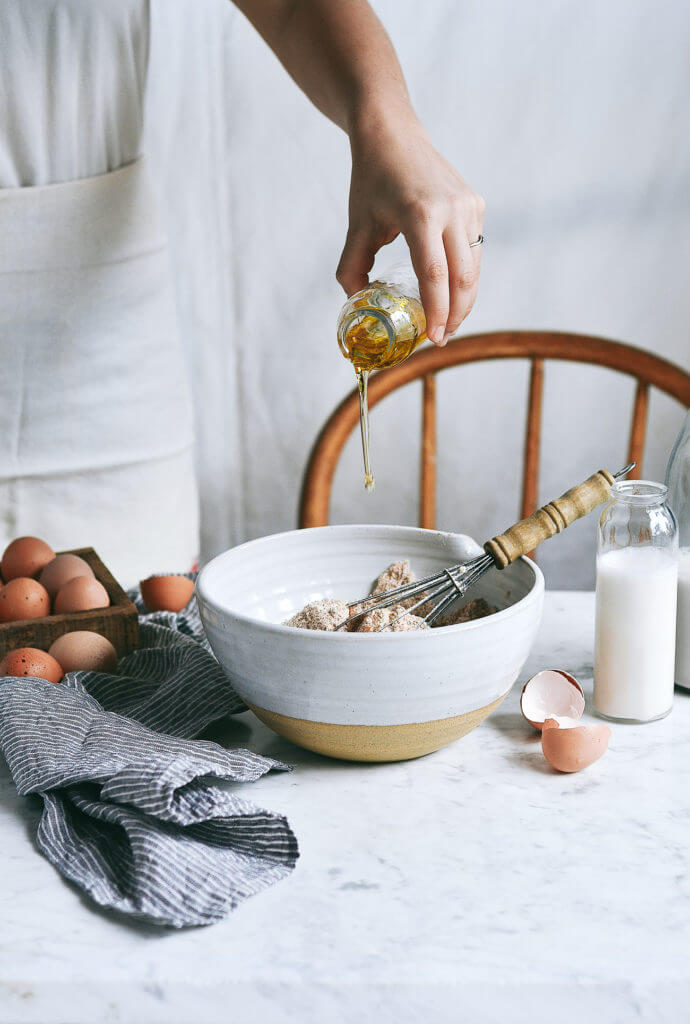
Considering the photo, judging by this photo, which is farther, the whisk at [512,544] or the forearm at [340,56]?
the forearm at [340,56]

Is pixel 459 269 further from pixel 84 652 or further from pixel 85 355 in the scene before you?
pixel 85 355

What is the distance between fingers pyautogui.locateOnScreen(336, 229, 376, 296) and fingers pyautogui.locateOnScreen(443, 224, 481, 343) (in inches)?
3.1

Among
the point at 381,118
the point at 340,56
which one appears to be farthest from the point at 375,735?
the point at 340,56

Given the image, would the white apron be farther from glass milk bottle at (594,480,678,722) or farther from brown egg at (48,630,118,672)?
glass milk bottle at (594,480,678,722)

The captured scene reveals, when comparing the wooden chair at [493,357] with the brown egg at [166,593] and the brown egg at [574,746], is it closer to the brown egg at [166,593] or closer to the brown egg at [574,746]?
the brown egg at [166,593]

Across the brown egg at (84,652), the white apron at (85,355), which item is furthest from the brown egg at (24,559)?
the white apron at (85,355)

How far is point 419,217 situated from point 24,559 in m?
0.48

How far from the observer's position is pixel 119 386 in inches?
49.2

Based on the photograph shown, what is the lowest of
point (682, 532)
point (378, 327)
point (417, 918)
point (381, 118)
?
point (417, 918)

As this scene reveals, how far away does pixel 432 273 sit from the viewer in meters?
0.79

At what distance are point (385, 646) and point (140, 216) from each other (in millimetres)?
796

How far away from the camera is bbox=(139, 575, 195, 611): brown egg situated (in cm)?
99

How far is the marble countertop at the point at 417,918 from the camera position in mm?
498

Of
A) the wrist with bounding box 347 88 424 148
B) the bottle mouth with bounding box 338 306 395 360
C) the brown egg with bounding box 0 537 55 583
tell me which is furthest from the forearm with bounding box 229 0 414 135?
the brown egg with bounding box 0 537 55 583
